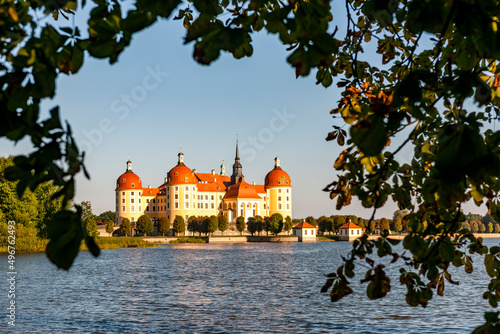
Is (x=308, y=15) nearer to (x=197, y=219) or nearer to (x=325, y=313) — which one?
(x=325, y=313)

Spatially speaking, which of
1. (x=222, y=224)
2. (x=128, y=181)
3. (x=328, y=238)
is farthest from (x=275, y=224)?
(x=128, y=181)

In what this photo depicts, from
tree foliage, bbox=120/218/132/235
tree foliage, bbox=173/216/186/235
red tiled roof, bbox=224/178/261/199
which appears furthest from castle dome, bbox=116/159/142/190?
red tiled roof, bbox=224/178/261/199

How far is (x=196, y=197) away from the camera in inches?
4117

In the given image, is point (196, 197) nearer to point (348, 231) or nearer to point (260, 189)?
point (260, 189)

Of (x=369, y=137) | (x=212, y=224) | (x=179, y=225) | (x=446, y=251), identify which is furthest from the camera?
(x=179, y=225)

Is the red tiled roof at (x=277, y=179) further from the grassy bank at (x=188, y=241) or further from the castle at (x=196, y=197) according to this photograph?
the grassy bank at (x=188, y=241)

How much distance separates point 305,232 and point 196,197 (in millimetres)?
22956

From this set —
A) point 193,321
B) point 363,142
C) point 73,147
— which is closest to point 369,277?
point 363,142

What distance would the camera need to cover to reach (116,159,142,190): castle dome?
105938 millimetres

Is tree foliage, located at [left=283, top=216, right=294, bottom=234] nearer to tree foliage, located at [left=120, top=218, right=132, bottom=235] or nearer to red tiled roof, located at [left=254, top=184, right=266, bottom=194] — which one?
red tiled roof, located at [left=254, top=184, right=266, bottom=194]

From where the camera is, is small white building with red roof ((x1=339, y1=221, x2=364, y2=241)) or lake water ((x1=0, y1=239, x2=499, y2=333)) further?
small white building with red roof ((x1=339, y1=221, x2=364, y2=241))

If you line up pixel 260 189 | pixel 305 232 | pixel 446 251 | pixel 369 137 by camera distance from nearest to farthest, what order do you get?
1. pixel 369 137
2. pixel 446 251
3. pixel 305 232
4. pixel 260 189

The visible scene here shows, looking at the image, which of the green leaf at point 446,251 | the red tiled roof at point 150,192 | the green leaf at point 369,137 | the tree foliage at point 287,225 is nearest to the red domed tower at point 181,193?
the red tiled roof at point 150,192

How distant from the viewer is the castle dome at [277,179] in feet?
355
